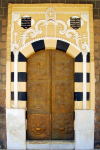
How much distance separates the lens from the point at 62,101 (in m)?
3.37

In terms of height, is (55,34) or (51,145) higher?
(55,34)

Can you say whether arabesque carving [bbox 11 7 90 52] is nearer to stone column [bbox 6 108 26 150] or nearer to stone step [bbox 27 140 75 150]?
stone column [bbox 6 108 26 150]

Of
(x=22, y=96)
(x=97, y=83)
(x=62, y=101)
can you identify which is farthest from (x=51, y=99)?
(x=97, y=83)

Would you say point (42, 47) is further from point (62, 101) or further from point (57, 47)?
point (62, 101)

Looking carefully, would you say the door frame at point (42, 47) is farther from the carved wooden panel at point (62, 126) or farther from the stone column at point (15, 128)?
the carved wooden panel at point (62, 126)

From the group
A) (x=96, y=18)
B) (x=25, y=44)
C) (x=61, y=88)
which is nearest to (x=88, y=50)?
(x=96, y=18)

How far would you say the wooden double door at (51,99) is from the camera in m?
3.37

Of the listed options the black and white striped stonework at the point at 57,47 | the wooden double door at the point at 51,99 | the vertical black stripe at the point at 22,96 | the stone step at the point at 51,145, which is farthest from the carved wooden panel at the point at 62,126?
the vertical black stripe at the point at 22,96

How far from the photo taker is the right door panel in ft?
11.1

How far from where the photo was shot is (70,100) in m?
3.37

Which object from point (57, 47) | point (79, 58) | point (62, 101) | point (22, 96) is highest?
point (57, 47)

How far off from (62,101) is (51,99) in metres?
0.28

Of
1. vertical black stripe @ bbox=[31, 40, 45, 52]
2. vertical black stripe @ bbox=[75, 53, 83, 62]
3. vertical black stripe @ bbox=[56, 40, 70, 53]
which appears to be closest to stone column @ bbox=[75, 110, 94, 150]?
vertical black stripe @ bbox=[75, 53, 83, 62]

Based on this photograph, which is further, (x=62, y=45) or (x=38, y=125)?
(x=38, y=125)
